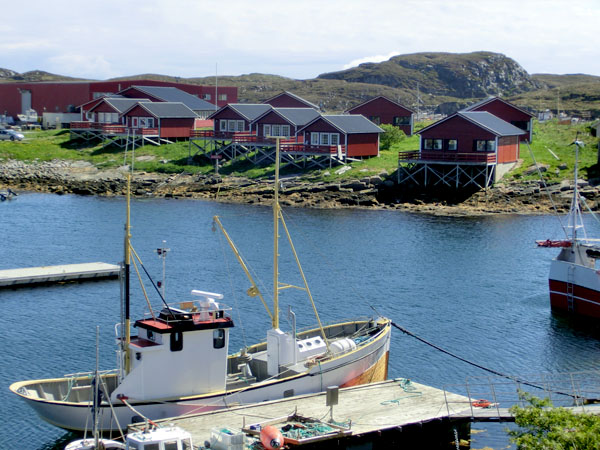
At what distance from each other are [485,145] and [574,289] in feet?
121

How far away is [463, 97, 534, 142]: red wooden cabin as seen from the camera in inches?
3728

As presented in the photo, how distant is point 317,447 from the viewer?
25.9 m

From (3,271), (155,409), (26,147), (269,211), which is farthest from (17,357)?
(26,147)

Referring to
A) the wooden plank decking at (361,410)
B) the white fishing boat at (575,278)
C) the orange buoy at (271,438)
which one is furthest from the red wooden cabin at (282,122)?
the orange buoy at (271,438)

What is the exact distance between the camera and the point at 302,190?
85.6 metres

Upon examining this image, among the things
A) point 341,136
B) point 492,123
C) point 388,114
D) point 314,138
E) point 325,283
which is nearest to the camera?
point 325,283

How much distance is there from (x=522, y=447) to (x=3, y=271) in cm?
4169

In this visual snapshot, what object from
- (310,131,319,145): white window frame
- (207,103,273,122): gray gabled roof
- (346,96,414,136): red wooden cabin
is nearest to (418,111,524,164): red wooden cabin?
(310,131,319,145): white window frame

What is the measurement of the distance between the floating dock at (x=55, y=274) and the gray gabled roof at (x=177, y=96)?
5964 centimetres

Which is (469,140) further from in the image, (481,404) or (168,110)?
(481,404)

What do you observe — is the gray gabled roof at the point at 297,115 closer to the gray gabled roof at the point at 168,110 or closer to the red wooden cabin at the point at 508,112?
the gray gabled roof at the point at 168,110

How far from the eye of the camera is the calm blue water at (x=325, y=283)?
39.3 metres

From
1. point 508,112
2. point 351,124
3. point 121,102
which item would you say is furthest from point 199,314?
point 121,102

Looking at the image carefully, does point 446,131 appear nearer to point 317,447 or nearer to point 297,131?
point 297,131
